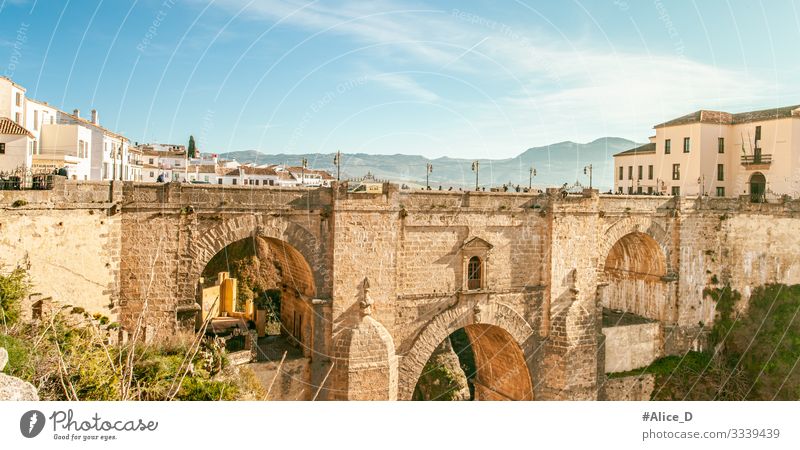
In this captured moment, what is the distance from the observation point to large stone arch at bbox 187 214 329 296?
16062 mm

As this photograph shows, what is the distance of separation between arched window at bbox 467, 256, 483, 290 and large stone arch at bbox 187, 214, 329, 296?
5056mm

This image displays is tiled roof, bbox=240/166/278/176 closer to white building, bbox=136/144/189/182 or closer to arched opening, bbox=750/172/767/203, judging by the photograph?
white building, bbox=136/144/189/182

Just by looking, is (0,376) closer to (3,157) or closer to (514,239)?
(514,239)

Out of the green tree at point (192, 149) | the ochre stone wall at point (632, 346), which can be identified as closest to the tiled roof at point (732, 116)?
the ochre stone wall at point (632, 346)

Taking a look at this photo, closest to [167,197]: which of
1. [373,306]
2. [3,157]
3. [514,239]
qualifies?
[373,306]

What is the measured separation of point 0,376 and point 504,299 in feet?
48.3

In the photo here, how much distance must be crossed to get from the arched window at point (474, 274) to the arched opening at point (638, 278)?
7835 millimetres

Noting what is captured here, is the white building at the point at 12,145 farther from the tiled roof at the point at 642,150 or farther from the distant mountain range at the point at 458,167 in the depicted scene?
the tiled roof at the point at 642,150

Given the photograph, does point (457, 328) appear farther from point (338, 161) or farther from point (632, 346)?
point (632, 346)

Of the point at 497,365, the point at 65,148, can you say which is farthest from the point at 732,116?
the point at 65,148

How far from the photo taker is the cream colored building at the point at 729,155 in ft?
102

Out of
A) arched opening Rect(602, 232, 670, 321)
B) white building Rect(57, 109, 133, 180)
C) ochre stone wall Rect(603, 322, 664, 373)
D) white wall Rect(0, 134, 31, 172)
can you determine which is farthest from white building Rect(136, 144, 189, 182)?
ochre stone wall Rect(603, 322, 664, 373)
